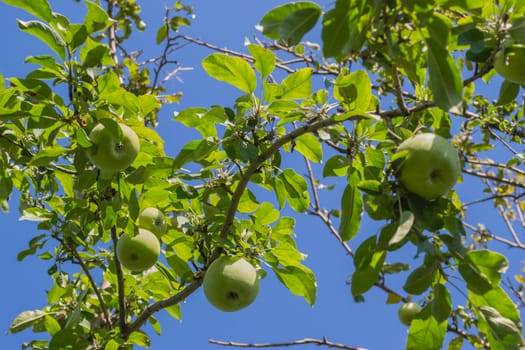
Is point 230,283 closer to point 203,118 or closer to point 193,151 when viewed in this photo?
point 193,151

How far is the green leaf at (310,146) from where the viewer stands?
221 cm

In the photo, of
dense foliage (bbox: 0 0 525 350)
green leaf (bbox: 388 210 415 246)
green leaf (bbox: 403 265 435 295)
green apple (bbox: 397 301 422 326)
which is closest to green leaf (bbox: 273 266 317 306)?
dense foliage (bbox: 0 0 525 350)

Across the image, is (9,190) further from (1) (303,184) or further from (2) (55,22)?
(1) (303,184)

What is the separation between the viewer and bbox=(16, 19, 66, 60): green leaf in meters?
1.92

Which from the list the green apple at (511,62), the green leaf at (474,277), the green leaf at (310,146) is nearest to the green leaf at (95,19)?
the green leaf at (310,146)

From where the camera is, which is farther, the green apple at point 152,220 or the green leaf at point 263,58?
the green apple at point 152,220

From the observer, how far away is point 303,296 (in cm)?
239

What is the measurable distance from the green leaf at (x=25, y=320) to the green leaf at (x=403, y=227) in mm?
2150

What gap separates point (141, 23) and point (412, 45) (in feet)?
12.8

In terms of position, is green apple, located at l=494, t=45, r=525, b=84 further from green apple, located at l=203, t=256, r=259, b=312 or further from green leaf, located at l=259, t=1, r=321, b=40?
green apple, located at l=203, t=256, r=259, b=312

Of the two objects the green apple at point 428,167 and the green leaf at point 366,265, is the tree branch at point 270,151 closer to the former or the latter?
the green apple at point 428,167

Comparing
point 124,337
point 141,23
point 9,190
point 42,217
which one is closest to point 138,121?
point 9,190

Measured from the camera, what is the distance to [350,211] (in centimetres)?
181

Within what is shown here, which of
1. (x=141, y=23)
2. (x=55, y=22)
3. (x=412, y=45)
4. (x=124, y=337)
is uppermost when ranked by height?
(x=141, y=23)
